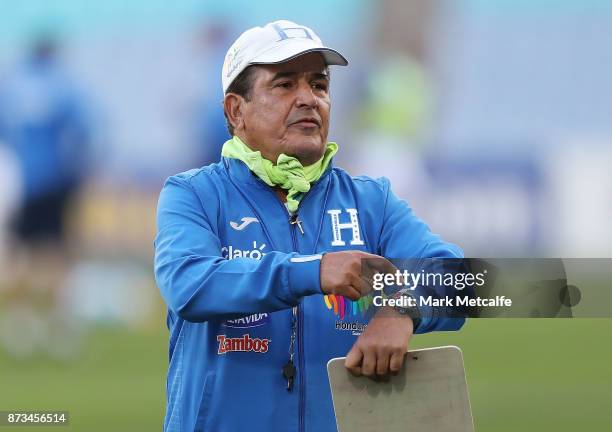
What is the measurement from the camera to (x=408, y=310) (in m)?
2.74

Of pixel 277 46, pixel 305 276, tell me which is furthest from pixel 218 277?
pixel 277 46

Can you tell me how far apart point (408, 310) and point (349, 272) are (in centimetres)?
25

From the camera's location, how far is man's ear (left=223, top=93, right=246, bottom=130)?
3234 mm

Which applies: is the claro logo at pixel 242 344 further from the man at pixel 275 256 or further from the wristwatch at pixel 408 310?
the wristwatch at pixel 408 310

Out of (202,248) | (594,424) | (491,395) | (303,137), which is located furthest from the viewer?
(491,395)

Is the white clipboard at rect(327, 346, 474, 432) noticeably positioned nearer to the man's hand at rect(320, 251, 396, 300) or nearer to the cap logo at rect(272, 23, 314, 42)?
the man's hand at rect(320, 251, 396, 300)

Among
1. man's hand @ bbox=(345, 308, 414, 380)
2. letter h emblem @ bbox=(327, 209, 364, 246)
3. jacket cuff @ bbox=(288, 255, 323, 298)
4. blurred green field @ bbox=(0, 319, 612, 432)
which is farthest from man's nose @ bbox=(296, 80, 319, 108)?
blurred green field @ bbox=(0, 319, 612, 432)

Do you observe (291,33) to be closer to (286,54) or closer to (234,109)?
(286,54)

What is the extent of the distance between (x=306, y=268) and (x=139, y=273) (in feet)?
29.2

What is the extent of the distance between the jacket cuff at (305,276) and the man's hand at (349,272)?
0.01m

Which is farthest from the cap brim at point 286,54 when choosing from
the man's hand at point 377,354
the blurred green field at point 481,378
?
the blurred green field at point 481,378

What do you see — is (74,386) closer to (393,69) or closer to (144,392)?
(144,392)

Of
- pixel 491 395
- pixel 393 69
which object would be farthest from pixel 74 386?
pixel 393 69

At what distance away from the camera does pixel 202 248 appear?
2.82m
